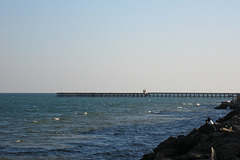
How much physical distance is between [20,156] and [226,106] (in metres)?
48.5

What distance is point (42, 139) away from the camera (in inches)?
784

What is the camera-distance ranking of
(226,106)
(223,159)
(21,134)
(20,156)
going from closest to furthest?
1. (223,159)
2. (20,156)
3. (21,134)
4. (226,106)

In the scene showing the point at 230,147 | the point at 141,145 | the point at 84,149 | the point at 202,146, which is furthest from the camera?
the point at 141,145

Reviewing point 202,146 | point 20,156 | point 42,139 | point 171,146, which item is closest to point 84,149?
point 20,156

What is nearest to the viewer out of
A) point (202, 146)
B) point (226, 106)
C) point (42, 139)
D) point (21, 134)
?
point (202, 146)

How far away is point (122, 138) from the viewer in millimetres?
20391

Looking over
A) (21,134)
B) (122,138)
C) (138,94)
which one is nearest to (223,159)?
(122,138)

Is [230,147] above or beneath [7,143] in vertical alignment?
above

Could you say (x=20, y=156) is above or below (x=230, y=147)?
below

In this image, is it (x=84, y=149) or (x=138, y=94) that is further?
(x=138, y=94)

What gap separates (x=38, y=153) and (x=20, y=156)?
87 centimetres

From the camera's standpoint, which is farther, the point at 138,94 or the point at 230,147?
the point at 138,94

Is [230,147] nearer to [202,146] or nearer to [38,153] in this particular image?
[202,146]

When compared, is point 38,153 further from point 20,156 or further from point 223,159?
point 223,159
